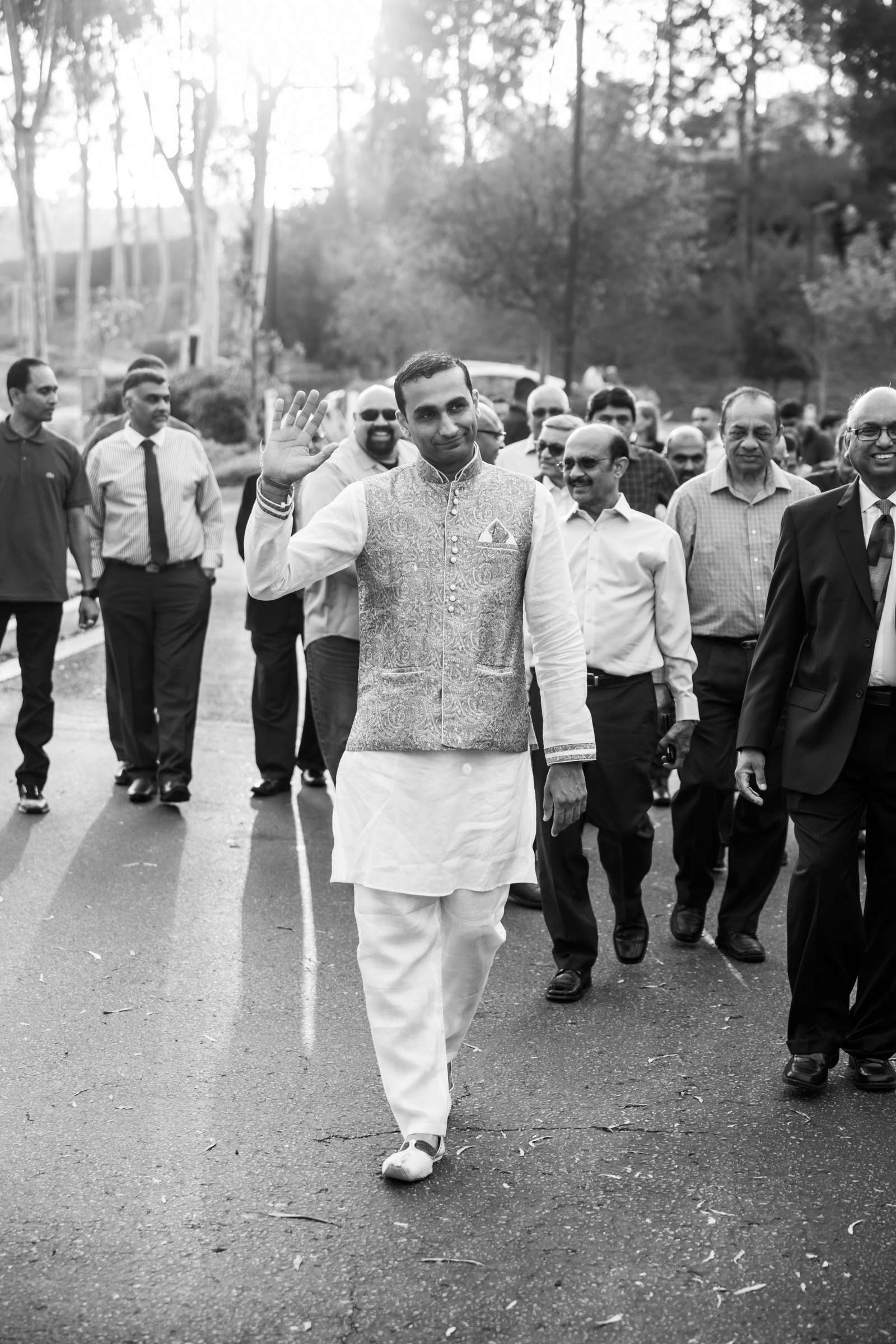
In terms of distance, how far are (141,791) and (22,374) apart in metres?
2.31

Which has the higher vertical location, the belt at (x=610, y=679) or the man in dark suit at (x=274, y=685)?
the belt at (x=610, y=679)

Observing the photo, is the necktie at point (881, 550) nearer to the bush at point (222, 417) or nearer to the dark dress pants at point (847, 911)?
the dark dress pants at point (847, 911)

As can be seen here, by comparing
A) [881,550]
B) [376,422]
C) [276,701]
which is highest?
[376,422]

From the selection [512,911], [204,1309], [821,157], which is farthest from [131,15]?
[204,1309]

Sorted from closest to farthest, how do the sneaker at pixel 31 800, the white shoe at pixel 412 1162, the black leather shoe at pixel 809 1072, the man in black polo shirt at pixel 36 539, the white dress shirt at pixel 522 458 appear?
the white shoe at pixel 412 1162 < the black leather shoe at pixel 809 1072 < the sneaker at pixel 31 800 < the man in black polo shirt at pixel 36 539 < the white dress shirt at pixel 522 458

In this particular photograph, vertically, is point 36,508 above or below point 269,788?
above

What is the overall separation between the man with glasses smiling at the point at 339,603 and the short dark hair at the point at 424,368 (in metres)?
2.20

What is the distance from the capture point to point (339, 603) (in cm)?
684

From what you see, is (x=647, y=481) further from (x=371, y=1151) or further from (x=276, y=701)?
(x=371, y=1151)

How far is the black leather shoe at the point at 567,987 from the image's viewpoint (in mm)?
5855

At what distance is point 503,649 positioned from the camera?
4.50 m

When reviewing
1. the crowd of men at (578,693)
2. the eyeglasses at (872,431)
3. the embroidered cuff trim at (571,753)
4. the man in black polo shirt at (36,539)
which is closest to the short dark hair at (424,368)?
the crowd of men at (578,693)

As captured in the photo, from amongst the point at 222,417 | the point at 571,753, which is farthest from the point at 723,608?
the point at 222,417

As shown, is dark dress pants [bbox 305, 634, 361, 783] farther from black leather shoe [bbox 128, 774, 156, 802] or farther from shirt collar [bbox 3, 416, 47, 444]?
shirt collar [bbox 3, 416, 47, 444]
